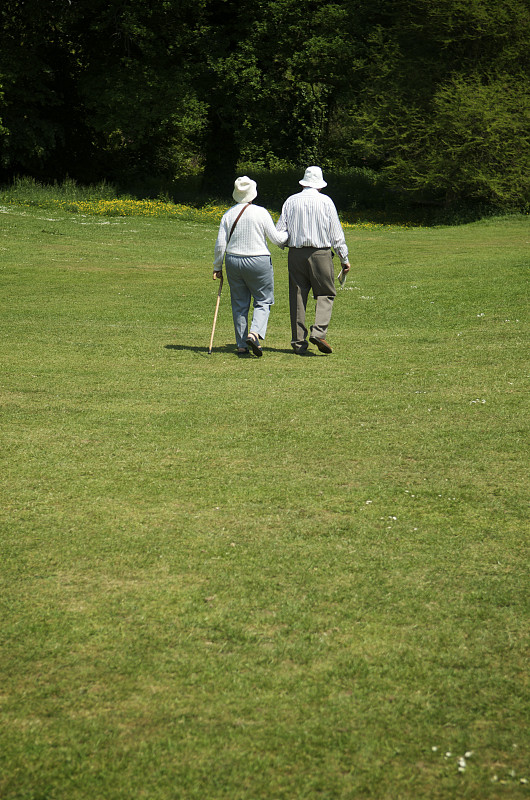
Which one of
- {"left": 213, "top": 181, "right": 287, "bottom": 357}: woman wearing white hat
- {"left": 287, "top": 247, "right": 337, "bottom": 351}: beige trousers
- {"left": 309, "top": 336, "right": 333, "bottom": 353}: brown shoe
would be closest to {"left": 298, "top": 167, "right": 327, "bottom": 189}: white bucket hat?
{"left": 213, "top": 181, "right": 287, "bottom": 357}: woman wearing white hat

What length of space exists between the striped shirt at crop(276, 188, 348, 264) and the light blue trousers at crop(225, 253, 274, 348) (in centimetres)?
52

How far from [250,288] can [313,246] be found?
0.96 meters

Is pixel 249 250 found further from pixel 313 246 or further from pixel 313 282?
pixel 313 282

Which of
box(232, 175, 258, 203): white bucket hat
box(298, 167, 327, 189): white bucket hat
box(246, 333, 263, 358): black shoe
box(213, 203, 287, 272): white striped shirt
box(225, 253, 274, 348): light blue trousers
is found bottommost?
box(246, 333, 263, 358): black shoe

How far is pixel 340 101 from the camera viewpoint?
131 ft

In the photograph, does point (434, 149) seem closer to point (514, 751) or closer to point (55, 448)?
point (55, 448)

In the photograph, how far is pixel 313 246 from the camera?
1058 cm

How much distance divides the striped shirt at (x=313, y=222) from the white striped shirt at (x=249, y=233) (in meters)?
0.26

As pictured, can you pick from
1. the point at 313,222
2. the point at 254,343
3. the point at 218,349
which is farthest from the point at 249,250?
the point at 218,349

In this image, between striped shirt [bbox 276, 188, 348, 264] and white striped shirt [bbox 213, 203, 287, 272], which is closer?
white striped shirt [bbox 213, 203, 287, 272]

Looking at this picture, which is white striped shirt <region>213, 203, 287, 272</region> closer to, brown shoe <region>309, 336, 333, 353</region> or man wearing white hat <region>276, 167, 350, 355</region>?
man wearing white hat <region>276, 167, 350, 355</region>

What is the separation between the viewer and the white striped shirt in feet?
34.0

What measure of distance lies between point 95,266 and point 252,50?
2239 cm

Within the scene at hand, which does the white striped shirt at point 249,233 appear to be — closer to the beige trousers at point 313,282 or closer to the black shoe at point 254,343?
the beige trousers at point 313,282
